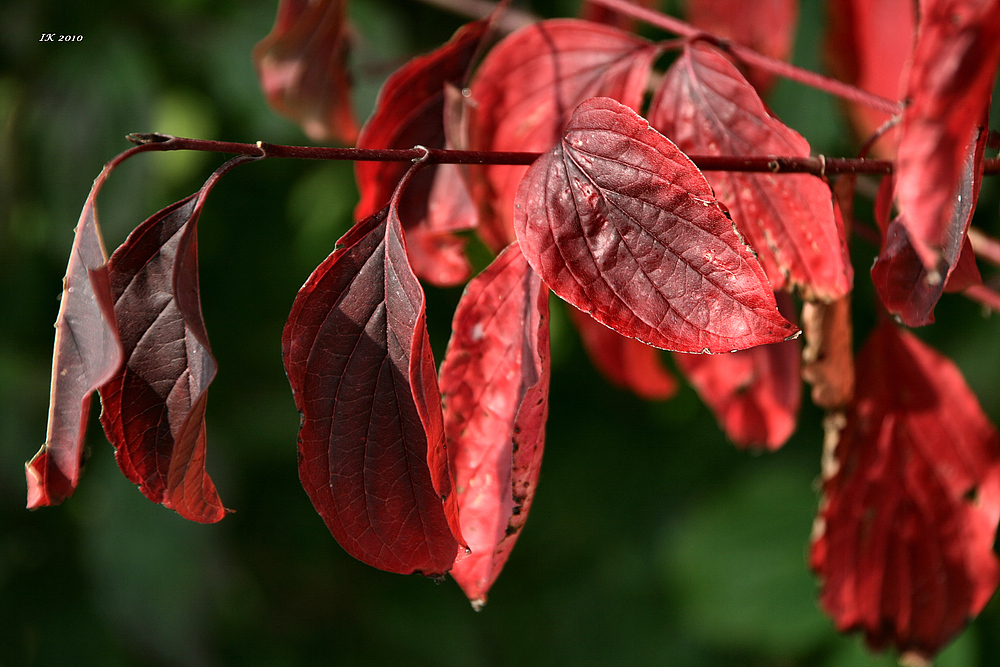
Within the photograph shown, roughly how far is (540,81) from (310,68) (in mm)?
262

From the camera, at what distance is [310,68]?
0.64 metres

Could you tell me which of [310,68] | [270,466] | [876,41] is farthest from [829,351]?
[270,466]

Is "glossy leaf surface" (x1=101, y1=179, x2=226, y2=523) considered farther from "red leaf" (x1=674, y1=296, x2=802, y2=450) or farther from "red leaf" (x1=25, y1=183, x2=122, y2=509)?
"red leaf" (x1=674, y1=296, x2=802, y2=450)

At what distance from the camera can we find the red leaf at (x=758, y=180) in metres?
0.37

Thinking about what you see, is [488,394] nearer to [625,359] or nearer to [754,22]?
[625,359]

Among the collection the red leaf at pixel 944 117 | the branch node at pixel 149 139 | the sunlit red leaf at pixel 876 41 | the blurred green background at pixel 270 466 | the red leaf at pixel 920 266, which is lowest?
the blurred green background at pixel 270 466

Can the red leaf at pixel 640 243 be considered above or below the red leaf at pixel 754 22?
above

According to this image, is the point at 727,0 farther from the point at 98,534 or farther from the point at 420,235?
the point at 98,534

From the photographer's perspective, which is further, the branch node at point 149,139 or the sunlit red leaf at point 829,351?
the sunlit red leaf at point 829,351

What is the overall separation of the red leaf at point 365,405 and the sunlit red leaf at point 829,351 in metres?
0.24

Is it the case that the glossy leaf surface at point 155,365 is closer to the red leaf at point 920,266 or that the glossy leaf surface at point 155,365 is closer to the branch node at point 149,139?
the branch node at point 149,139

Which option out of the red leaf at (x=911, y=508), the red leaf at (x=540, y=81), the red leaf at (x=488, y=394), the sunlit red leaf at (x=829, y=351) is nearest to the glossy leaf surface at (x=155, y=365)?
the red leaf at (x=488, y=394)

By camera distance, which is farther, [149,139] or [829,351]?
[829,351]

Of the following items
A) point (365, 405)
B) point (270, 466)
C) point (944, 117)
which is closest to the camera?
point (944, 117)
